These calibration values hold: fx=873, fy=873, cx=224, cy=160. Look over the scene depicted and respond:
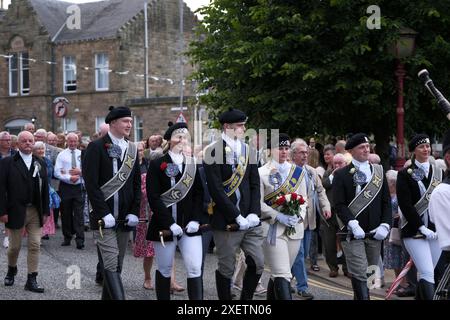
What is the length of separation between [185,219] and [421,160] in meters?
2.77

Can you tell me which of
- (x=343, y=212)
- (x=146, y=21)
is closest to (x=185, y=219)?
(x=343, y=212)

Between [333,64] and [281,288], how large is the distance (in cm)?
899

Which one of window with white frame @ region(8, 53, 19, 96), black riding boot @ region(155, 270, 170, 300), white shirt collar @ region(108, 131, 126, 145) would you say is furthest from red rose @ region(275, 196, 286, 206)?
window with white frame @ region(8, 53, 19, 96)

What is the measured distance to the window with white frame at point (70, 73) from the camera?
4572cm

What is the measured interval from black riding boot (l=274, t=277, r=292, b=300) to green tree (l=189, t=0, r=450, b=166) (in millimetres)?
8489

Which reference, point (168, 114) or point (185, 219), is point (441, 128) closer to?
point (185, 219)

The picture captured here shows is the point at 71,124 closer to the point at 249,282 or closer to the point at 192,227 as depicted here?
the point at 249,282

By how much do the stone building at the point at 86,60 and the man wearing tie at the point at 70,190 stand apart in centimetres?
2637

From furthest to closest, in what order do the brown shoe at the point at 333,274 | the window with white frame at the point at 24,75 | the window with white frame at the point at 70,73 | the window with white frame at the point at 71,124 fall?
1. the window with white frame at the point at 24,75
2. the window with white frame at the point at 71,124
3. the window with white frame at the point at 70,73
4. the brown shoe at the point at 333,274

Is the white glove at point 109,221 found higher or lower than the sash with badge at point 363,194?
lower

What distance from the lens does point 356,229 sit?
9008 millimetres

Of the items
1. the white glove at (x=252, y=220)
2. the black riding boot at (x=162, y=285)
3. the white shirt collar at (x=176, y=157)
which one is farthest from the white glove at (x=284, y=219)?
the black riding boot at (x=162, y=285)

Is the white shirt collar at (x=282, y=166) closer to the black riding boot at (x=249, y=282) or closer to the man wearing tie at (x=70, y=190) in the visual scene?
the black riding boot at (x=249, y=282)

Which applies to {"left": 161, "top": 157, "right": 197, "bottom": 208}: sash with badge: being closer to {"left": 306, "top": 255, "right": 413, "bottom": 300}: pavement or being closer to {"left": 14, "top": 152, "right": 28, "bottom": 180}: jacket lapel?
{"left": 14, "top": 152, "right": 28, "bottom": 180}: jacket lapel
